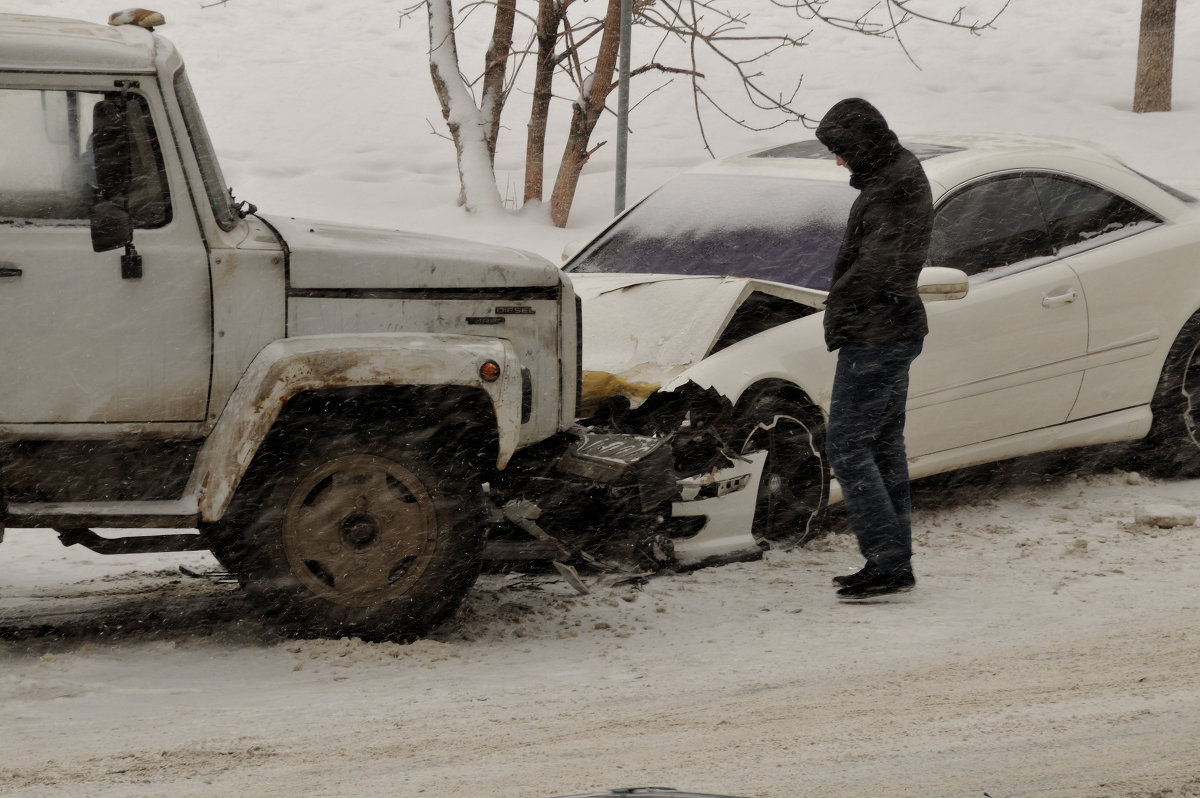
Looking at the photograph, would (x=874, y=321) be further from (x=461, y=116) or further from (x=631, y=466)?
(x=461, y=116)

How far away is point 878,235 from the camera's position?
5.20 meters

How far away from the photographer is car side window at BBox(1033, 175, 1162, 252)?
657 centimetres

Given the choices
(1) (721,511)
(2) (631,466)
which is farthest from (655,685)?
(1) (721,511)

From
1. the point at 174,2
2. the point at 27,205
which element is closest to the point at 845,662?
the point at 27,205

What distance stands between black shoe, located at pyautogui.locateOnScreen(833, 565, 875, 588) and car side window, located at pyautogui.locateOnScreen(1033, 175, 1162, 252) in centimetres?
213

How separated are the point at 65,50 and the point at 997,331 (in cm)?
418

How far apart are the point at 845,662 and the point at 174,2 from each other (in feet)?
78.6

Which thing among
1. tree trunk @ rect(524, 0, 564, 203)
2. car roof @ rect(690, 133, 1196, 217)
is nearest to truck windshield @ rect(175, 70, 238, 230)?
car roof @ rect(690, 133, 1196, 217)

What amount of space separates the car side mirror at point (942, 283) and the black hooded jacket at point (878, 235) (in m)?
0.31

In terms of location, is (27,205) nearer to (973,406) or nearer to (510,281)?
(510,281)

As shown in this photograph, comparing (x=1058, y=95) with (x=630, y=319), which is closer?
(x=630, y=319)

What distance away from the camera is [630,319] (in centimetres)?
604

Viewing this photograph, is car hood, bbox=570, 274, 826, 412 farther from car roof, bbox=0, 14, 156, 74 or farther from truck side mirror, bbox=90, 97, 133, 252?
car roof, bbox=0, 14, 156, 74

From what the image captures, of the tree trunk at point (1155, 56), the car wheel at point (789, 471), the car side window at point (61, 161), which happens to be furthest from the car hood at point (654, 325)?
the tree trunk at point (1155, 56)
